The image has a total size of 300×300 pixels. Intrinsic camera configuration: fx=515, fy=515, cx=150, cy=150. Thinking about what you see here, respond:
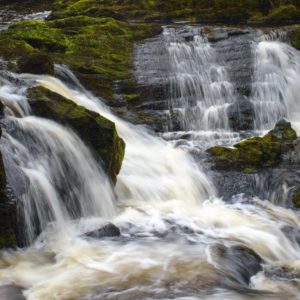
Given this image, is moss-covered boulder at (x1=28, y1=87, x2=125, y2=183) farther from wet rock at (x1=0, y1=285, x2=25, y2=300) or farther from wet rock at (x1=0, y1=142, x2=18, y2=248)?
wet rock at (x1=0, y1=285, x2=25, y2=300)

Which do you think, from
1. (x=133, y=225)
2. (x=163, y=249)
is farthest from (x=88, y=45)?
(x=163, y=249)

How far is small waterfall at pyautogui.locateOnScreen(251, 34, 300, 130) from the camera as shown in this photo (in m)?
14.9

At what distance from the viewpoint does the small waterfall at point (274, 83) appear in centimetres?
1488

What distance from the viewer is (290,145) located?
445 inches

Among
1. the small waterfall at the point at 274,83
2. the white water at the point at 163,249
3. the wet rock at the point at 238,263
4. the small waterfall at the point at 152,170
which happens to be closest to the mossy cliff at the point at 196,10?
the small waterfall at the point at 274,83

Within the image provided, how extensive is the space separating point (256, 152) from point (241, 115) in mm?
3318

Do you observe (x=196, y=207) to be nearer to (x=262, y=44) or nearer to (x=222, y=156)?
(x=222, y=156)

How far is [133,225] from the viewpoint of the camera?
28.0 ft

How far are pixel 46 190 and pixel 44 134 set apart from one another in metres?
1.37

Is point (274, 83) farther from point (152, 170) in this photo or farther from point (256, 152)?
point (152, 170)

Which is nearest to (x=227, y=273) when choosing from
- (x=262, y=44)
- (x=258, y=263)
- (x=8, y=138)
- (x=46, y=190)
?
(x=258, y=263)

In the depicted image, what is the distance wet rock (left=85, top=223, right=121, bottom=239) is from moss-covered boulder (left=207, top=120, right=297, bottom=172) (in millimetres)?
3804

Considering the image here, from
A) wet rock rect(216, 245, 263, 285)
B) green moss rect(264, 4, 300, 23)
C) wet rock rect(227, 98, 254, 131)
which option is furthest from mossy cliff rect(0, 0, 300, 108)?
wet rock rect(216, 245, 263, 285)

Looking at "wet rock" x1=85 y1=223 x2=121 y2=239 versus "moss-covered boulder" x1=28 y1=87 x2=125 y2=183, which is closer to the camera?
"wet rock" x1=85 y1=223 x2=121 y2=239
